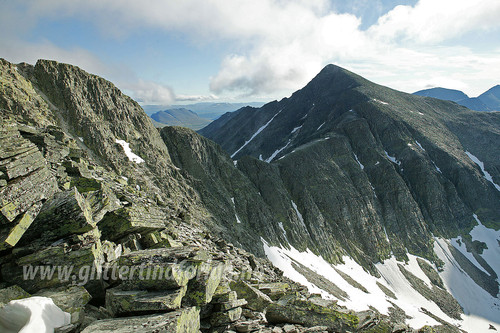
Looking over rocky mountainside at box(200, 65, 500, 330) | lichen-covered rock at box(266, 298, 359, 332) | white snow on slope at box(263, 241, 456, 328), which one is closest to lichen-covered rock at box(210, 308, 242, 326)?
lichen-covered rock at box(266, 298, 359, 332)

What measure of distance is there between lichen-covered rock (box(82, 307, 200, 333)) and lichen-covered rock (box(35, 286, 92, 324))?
0.92 m

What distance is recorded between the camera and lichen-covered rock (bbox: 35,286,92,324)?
8375 mm

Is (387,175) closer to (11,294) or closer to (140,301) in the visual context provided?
(140,301)

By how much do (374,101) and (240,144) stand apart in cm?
9261

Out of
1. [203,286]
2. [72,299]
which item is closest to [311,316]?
[203,286]

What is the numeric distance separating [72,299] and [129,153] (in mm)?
46054

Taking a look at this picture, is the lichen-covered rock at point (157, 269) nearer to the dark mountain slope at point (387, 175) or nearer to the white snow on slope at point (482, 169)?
the dark mountain slope at point (387, 175)

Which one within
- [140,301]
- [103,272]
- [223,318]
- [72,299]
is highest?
[103,272]

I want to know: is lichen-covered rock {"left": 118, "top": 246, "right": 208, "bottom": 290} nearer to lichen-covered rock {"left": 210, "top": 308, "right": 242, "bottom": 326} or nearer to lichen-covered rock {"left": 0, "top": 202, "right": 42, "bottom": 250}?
lichen-covered rock {"left": 210, "top": 308, "right": 242, "bottom": 326}

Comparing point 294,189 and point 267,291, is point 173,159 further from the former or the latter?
point 267,291

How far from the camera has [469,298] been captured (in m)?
85.4

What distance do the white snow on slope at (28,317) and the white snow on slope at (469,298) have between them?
320 feet

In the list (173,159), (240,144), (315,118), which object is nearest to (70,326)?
(173,159)

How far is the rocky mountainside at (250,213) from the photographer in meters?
10.1
